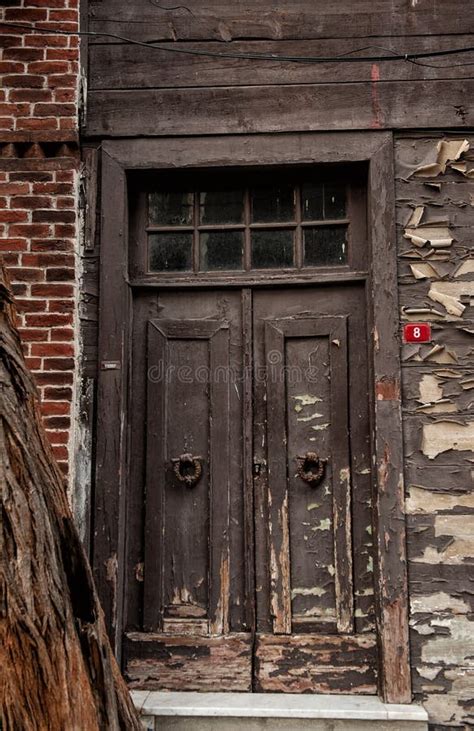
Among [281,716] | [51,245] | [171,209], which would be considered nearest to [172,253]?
[171,209]

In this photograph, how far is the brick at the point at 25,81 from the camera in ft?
14.4

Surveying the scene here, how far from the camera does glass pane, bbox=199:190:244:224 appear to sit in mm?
4559

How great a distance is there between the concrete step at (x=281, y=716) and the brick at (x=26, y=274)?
7.67 feet

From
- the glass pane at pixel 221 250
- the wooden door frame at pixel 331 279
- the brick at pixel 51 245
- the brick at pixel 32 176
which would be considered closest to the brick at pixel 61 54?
the wooden door frame at pixel 331 279

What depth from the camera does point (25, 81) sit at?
4.40 m

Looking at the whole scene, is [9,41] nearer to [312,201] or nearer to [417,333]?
[312,201]

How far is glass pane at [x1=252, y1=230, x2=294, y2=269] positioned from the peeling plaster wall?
0.65 m

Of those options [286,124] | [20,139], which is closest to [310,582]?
[286,124]

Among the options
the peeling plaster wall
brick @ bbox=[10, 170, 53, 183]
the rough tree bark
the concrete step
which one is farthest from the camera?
brick @ bbox=[10, 170, 53, 183]

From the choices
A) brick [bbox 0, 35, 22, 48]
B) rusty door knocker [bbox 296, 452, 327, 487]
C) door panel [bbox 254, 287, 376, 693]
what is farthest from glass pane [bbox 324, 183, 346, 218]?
brick [bbox 0, 35, 22, 48]

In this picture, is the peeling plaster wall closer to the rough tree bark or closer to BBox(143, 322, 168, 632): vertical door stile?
BBox(143, 322, 168, 632): vertical door stile

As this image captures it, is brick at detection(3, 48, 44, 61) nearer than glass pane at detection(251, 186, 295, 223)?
Yes

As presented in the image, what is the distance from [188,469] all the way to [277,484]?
51 cm

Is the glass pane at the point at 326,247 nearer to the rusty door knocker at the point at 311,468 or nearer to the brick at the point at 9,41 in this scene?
the rusty door knocker at the point at 311,468
